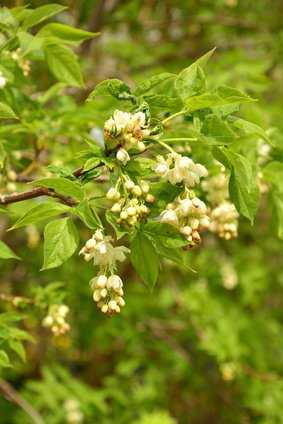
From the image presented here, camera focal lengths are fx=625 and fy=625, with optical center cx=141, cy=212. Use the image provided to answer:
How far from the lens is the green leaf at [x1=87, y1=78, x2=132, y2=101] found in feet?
4.87

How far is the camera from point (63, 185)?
4.54ft

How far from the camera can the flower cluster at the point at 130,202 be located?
4.48ft

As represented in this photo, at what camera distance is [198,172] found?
145 cm

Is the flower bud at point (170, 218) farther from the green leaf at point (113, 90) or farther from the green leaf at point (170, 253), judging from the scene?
the green leaf at point (113, 90)

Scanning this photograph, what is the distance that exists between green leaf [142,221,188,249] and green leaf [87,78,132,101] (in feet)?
1.03

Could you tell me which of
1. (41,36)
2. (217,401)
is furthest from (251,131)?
(217,401)

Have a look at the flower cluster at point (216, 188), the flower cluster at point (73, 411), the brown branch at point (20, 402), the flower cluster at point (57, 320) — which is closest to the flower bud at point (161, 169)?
the flower cluster at point (216, 188)

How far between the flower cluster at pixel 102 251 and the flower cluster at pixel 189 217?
145mm

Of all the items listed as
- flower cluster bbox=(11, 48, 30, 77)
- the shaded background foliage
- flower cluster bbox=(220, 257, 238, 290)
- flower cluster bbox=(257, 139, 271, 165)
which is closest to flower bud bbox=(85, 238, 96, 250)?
flower cluster bbox=(11, 48, 30, 77)

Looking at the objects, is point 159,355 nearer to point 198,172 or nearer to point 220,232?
point 220,232

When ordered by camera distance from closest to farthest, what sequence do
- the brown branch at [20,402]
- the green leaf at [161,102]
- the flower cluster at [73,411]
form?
the green leaf at [161,102], the brown branch at [20,402], the flower cluster at [73,411]

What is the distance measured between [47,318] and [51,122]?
75 centimetres

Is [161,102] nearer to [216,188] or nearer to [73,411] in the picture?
[216,188]

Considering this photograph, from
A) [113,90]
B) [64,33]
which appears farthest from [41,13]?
[113,90]
